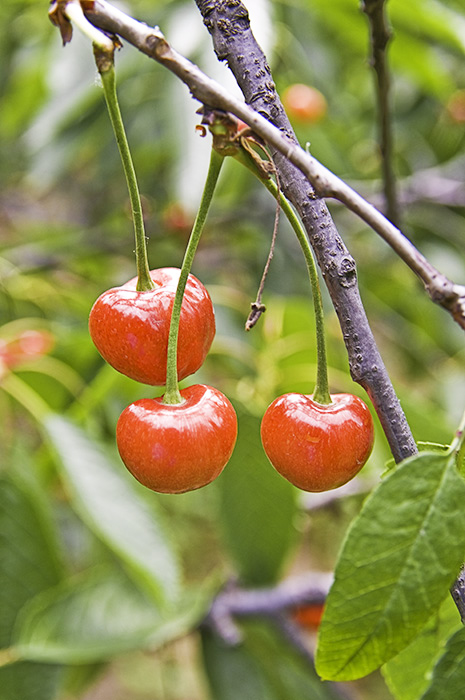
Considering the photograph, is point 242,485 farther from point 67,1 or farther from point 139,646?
point 67,1

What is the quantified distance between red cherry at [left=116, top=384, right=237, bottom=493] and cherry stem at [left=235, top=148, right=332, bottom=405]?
67 millimetres

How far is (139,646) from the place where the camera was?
1107mm

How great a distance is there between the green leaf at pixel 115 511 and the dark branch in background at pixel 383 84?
58 cm

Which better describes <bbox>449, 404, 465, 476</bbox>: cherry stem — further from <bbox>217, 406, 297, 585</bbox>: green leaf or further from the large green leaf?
the large green leaf

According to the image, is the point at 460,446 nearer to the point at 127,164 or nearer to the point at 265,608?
the point at 127,164

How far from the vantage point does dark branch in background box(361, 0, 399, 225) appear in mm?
860

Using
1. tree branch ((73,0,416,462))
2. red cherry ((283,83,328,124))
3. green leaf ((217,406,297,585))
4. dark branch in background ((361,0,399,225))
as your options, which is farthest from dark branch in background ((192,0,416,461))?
red cherry ((283,83,328,124))

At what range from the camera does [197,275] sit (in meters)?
1.81

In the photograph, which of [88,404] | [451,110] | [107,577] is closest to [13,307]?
[88,404]

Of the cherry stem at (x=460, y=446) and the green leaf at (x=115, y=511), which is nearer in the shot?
the cherry stem at (x=460, y=446)

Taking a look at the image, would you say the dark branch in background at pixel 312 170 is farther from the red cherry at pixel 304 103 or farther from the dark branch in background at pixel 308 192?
the red cherry at pixel 304 103

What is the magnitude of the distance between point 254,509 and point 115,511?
313 millimetres

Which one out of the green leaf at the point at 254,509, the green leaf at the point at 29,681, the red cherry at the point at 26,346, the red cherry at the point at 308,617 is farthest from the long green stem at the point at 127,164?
the red cherry at the point at 308,617

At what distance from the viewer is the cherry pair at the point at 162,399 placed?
1.58ft
